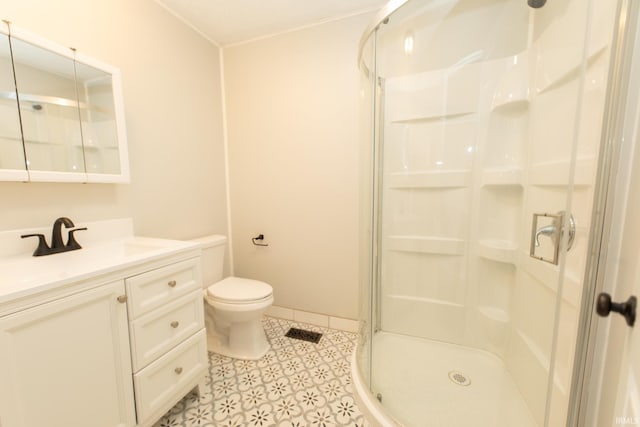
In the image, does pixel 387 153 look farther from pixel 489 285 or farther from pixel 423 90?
pixel 489 285

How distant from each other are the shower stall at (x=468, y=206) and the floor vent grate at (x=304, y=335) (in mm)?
528

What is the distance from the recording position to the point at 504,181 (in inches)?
52.6

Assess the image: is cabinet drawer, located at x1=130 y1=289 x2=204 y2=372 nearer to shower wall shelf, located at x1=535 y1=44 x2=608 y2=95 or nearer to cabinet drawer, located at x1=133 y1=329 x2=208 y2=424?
cabinet drawer, located at x1=133 y1=329 x2=208 y2=424

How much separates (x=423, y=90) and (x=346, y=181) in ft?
2.39

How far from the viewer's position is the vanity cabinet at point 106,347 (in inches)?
28.6

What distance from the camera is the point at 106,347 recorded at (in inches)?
36.4

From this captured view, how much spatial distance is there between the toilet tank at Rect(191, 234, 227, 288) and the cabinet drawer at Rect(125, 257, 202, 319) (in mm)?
479

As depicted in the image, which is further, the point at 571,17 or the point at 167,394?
the point at 167,394

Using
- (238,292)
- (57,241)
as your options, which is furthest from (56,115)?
(238,292)

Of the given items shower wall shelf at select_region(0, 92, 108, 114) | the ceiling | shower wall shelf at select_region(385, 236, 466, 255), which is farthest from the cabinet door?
the ceiling

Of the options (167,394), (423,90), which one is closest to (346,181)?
(423,90)

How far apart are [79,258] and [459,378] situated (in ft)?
6.02

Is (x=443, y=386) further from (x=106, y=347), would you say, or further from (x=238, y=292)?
(x=106, y=347)

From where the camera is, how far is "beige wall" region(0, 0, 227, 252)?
3.73 ft
